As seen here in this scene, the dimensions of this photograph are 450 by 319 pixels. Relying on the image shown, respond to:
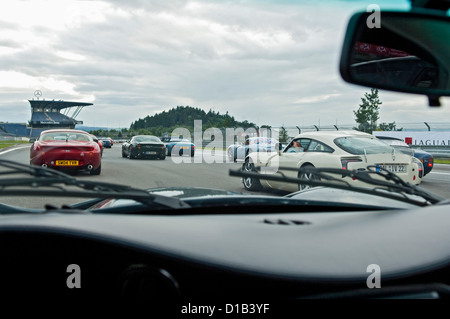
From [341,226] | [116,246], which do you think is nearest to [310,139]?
[341,226]

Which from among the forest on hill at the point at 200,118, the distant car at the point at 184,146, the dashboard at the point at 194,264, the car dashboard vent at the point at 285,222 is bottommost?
the dashboard at the point at 194,264

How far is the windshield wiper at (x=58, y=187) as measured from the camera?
1.62m

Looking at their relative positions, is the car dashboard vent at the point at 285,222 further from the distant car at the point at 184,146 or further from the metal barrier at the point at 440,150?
the metal barrier at the point at 440,150

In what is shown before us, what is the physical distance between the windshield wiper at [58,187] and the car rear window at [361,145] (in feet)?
21.3

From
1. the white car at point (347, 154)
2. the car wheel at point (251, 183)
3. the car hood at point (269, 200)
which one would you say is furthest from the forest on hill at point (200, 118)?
the white car at point (347, 154)

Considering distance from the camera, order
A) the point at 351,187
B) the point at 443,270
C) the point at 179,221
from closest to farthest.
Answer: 1. the point at 443,270
2. the point at 179,221
3. the point at 351,187

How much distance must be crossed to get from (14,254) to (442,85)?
188cm

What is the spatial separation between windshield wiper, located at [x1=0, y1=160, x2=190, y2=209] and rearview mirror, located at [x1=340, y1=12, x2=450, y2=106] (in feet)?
3.30

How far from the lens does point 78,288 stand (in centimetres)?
123

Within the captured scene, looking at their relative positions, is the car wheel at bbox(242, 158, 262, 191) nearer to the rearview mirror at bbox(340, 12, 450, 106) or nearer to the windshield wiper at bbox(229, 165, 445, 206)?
the windshield wiper at bbox(229, 165, 445, 206)

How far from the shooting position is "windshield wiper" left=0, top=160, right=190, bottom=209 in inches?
63.9

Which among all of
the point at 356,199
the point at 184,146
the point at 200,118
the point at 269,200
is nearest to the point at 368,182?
the point at 356,199

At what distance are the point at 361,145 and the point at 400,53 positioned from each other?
6281mm

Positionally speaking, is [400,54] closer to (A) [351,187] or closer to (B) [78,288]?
(A) [351,187]
